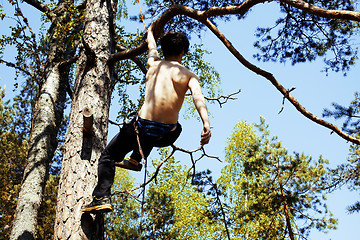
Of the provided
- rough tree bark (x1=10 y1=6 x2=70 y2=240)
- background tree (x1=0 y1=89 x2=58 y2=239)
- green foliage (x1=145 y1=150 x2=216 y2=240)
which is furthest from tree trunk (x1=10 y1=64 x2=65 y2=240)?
green foliage (x1=145 y1=150 x2=216 y2=240)

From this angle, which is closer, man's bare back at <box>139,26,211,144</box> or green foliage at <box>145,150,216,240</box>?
man's bare back at <box>139,26,211,144</box>

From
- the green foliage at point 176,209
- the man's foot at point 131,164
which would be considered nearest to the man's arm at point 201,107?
the man's foot at point 131,164

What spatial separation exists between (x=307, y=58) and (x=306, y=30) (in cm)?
58

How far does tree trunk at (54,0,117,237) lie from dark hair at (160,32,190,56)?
3.50 ft

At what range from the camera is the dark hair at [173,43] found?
3242 millimetres

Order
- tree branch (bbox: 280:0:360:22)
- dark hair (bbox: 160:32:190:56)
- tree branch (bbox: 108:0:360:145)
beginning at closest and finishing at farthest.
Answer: dark hair (bbox: 160:32:190:56) < tree branch (bbox: 280:0:360:22) < tree branch (bbox: 108:0:360:145)

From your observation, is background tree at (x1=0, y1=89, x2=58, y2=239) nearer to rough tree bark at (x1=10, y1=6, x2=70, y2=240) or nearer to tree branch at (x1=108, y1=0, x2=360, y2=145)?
rough tree bark at (x1=10, y1=6, x2=70, y2=240)

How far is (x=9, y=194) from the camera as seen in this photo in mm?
12789

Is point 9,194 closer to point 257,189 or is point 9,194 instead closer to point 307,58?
point 257,189

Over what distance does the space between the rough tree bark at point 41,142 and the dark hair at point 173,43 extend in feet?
14.5

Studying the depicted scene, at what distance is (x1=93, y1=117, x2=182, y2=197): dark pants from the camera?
314cm

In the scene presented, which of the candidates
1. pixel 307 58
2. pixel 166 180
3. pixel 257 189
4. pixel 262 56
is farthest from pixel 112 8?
pixel 166 180

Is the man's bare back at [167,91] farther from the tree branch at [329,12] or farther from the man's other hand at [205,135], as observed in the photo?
the tree branch at [329,12]

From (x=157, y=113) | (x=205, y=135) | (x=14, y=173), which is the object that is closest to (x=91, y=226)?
(x=157, y=113)
